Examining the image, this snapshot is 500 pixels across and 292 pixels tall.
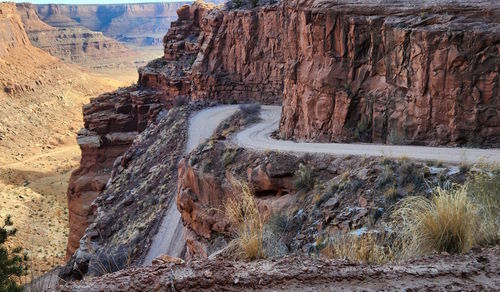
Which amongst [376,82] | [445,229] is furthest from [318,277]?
[376,82]

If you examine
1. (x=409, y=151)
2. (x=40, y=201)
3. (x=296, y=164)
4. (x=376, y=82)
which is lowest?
(x=40, y=201)

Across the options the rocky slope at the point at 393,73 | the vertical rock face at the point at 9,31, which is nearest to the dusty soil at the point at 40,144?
the vertical rock face at the point at 9,31

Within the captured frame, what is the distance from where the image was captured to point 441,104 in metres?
17.1

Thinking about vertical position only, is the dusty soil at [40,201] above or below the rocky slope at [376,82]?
below

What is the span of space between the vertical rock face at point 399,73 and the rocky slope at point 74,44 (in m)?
117

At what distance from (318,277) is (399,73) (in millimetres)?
14144

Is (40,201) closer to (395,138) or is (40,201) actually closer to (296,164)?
(296,164)

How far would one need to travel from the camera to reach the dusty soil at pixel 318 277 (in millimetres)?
5465

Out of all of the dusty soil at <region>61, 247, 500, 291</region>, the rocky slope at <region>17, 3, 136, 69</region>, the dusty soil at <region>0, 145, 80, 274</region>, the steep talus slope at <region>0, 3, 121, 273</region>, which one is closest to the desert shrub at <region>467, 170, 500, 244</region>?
the dusty soil at <region>61, 247, 500, 291</region>

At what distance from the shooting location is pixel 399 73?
60.2 ft

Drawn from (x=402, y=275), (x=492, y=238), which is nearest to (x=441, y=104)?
(x=492, y=238)

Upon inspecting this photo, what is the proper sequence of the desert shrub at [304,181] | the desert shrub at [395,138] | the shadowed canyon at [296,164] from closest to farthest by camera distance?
1. the shadowed canyon at [296,164]
2. the desert shrub at [304,181]
3. the desert shrub at [395,138]

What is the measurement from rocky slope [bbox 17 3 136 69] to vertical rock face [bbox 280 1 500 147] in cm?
11658

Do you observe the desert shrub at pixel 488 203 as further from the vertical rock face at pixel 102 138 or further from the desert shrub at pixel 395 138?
the vertical rock face at pixel 102 138
